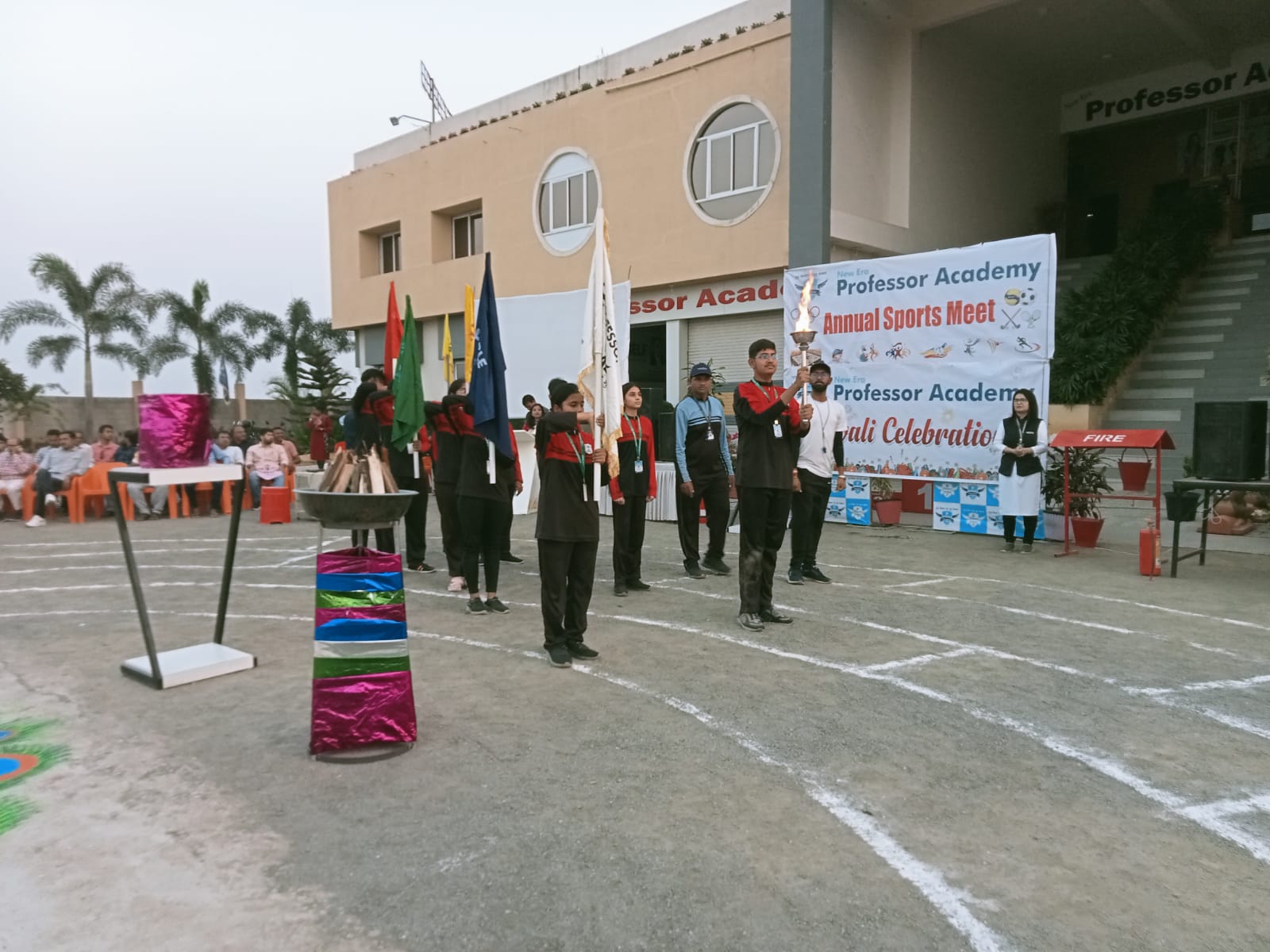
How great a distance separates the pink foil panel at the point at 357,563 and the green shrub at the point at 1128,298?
13.1 m

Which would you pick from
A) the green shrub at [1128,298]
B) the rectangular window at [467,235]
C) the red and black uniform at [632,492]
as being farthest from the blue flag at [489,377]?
the rectangular window at [467,235]

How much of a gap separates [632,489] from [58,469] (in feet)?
37.7

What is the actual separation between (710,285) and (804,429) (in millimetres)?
11616

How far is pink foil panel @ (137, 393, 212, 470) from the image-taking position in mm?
4801

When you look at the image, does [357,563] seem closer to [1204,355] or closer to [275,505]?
[275,505]

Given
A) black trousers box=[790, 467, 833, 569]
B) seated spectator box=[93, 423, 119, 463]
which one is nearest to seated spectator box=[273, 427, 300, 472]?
seated spectator box=[93, 423, 119, 463]

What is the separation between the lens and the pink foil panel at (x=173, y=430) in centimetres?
480

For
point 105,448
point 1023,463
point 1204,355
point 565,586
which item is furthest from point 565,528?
point 1204,355

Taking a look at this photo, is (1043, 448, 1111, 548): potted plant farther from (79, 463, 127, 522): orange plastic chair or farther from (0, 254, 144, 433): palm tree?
(0, 254, 144, 433): palm tree

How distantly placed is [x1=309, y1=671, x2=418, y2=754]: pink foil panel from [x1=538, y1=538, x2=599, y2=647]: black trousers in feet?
4.84

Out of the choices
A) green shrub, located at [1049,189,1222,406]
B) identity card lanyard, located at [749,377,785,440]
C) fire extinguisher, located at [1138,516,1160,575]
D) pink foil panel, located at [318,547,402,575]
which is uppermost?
green shrub, located at [1049,189,1222,406]

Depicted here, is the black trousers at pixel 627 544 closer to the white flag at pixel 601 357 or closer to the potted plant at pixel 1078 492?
the white flag at pixel 601 357

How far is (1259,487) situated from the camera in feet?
24.8

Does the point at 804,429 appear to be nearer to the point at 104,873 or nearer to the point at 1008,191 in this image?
the point at 104,873
